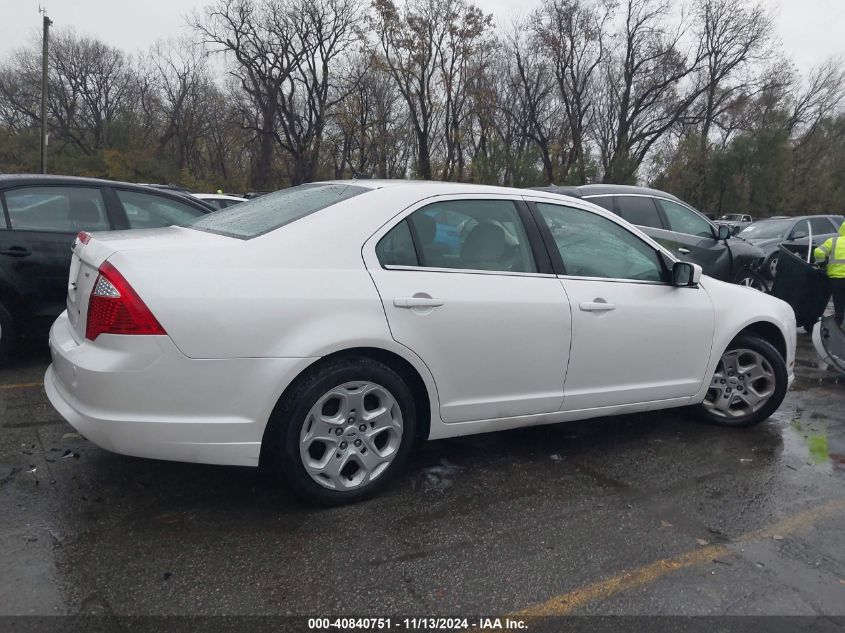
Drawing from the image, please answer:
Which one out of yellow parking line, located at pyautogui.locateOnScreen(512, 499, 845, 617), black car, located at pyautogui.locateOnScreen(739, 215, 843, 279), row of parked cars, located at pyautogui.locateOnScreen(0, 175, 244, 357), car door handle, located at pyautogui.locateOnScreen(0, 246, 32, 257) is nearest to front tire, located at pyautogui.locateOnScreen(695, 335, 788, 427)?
yellow parking line, located at pyautogui.locateOnScreen(512, 499, 845, 617)

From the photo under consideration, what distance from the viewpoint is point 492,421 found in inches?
137

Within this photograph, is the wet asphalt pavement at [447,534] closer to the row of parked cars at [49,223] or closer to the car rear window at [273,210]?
the row of parked cars at [49,223]

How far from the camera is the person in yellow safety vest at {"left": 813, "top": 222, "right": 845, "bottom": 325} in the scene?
6.11m

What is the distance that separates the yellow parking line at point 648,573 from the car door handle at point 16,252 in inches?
183

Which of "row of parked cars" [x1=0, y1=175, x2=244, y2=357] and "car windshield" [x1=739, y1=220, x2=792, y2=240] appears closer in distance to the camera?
"row of parked cars" [x1=0, y1=175, x2=244, y2=357]

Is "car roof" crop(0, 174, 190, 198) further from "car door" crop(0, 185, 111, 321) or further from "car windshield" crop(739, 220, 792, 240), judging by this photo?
"car windshield" crop(739, 220, 792, 240)

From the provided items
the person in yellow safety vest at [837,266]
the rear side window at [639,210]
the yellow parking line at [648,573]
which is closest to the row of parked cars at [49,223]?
the yellow parking line at [648,573]

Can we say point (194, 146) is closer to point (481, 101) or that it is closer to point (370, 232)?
point (481, 101)

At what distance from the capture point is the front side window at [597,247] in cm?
379

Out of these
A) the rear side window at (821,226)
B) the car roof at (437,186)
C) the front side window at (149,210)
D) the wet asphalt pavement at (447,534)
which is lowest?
the wet asphalt pavement at (447,534)

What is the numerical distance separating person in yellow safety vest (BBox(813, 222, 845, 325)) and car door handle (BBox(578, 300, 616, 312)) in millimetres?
3639

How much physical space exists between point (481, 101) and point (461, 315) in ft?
108

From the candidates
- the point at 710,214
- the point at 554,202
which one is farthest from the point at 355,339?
the point at 710,214

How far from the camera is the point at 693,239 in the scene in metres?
9.05
